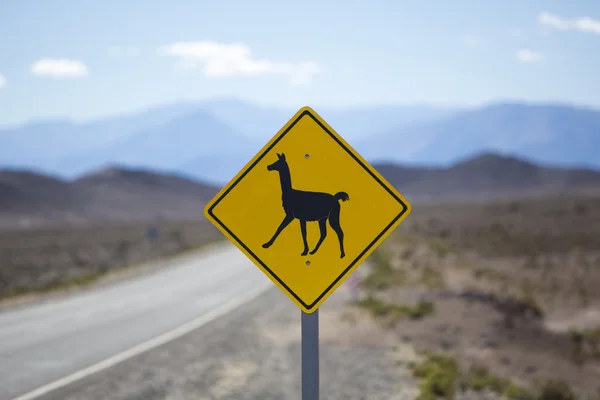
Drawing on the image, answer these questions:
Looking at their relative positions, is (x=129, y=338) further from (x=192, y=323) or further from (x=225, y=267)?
(x=225, y=267)

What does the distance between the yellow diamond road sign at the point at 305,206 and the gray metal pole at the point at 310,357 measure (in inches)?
7.1

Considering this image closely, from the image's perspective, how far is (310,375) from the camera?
3732mm

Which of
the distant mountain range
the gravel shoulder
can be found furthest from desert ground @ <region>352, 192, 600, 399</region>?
the distant mountain range

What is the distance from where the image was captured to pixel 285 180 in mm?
3859

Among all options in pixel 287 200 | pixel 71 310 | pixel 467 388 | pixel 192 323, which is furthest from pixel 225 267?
pixel 287 200

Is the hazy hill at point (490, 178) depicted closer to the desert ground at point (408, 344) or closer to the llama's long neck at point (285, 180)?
the desert ground at point (408, 344)

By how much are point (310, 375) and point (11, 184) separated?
119456 millimetres

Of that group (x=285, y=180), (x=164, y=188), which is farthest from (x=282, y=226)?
(x=164, y=188)

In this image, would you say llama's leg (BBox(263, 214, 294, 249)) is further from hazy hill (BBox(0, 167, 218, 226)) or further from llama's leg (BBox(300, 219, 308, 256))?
hazy hill (BBox(0, 167, 218, 226))

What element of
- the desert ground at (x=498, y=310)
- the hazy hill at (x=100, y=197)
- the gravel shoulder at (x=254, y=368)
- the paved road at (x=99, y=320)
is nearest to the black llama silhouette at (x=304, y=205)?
the gravel shoulder at (x=254, y=368)

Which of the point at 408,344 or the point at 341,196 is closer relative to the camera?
Result: the point at 341,196

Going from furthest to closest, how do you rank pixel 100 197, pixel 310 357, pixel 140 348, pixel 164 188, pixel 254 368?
pixel 164 188, pixel 100 197, pixel 140 348, pixel 254 368, pixel 310 357

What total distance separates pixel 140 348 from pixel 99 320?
3580mm

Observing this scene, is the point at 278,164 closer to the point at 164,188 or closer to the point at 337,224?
the point at 337,224
